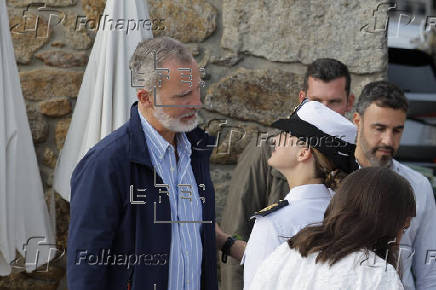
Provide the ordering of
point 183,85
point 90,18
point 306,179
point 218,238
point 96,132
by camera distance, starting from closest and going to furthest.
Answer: point 306,179 < point 183,85 < point 218,238 < point 96,132 < point 90,18

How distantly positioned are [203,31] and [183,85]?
145cm

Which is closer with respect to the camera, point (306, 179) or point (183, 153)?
point (306, 179)

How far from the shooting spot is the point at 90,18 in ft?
12.5

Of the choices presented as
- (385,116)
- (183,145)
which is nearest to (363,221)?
(183,145)

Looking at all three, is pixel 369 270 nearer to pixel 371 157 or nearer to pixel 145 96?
pixel 145 96

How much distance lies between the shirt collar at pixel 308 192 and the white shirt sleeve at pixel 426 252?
746 mm

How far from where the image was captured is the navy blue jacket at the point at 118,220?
225cm

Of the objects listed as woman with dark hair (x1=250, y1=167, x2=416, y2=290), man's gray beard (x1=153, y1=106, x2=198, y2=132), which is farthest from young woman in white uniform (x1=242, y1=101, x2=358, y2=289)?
man's gray beard (x1=153, y1=106, x2=198, y2=132)

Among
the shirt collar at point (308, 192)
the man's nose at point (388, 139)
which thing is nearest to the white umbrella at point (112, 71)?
the man's nose at point (388, 139)

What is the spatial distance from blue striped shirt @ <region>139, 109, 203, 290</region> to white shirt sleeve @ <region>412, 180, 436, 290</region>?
872mm

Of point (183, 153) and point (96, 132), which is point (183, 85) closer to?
point (183, 153)

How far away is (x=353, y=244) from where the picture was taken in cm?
177

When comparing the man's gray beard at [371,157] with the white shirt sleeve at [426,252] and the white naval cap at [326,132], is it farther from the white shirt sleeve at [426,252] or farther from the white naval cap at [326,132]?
the white naval cap at [326,132]

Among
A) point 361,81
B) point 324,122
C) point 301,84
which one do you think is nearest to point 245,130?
point 301,84
